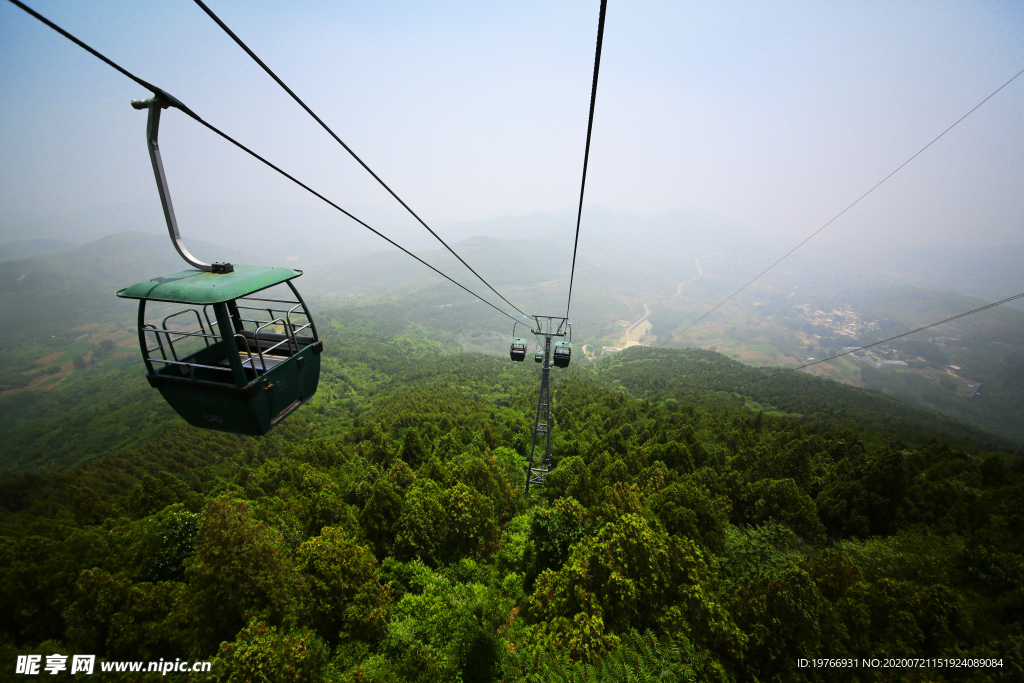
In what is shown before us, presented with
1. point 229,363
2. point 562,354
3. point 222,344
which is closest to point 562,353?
point 562,354

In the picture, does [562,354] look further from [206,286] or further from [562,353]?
[206,286]

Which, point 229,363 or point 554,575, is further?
point 554,575

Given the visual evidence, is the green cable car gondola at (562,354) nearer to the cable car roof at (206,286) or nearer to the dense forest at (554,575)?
the dense forest at (554,575)

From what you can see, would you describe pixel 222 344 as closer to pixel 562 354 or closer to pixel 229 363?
pixel 229 363

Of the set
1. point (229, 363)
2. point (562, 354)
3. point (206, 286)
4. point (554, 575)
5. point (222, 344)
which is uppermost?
point (206, 286)


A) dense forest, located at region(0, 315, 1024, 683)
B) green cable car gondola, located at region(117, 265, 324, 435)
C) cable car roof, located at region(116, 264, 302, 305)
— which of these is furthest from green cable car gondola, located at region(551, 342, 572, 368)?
cable car roof, located at region(116, 264, 302, 305)

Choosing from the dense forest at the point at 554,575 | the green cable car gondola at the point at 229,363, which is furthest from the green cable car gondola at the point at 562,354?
the green cable car gondola at the point at 229,363

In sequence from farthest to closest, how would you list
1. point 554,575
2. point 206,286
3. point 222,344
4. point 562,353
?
point 562,353, point 554,575, point 222,344, point 206,286

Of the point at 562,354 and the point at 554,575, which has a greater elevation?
the point at 562,354

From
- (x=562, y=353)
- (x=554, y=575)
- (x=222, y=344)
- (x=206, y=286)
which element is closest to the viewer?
(x=206, y=286)
